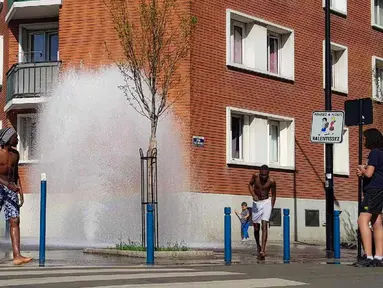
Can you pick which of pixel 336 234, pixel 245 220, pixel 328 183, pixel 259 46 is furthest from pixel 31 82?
pixel 336 234

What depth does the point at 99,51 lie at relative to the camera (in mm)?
26078

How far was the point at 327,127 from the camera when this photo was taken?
17.7 metres

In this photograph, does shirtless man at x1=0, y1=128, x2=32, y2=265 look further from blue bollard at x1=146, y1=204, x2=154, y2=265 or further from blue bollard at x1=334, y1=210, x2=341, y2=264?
blue bollard at x1=334, y1=210, x2=341, y2=264

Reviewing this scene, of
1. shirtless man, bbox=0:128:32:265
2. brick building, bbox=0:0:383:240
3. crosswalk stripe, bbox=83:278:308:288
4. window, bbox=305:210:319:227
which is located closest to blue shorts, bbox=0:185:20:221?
shirtless man, bbox=0:128:32:265

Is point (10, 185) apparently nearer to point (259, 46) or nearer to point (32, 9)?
point (259, 46)

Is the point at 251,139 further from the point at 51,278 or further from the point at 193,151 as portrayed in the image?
the point at 51,278

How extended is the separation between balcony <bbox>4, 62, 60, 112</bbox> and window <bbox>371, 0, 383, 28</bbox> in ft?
45.8

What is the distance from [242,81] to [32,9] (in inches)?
305

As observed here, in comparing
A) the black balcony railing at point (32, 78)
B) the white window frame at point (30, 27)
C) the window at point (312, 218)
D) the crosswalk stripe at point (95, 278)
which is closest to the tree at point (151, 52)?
the crosswalk stripe at point (95, 278)

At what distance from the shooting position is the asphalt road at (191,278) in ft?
29.1

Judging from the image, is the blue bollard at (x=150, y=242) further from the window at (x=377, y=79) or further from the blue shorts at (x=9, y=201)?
the window at (x=377, y=79)

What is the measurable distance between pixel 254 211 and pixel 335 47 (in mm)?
16008

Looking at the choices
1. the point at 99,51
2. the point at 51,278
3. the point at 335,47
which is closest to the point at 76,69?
the point at 99,51

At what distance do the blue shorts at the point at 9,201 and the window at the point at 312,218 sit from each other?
1740cm
